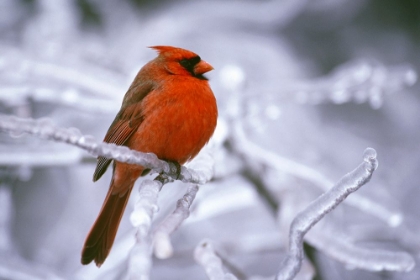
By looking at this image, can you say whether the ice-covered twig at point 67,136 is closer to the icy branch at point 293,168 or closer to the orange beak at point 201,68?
the orange beak at point 201,68

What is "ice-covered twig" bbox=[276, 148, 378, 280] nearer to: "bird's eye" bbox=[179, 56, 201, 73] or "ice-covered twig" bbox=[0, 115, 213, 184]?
"ice-covered twig" bbox=[0, 115, 213, 184]

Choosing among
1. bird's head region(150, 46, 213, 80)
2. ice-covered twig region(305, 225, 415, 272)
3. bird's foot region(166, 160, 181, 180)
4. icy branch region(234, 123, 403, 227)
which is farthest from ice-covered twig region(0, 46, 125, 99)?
ice-covered twig region(305, 225, 415, 272)

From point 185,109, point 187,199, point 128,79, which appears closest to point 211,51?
point 128,79

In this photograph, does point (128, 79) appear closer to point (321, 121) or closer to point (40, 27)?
point (40, 27)

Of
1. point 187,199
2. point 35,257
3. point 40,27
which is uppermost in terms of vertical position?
point 187,199

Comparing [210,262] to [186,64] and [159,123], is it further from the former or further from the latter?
[186,64]

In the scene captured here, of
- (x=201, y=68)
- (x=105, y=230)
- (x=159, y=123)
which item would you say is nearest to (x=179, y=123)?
(x=159, y=123)

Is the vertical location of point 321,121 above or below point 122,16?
below

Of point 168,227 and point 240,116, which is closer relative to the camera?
point 168,227
